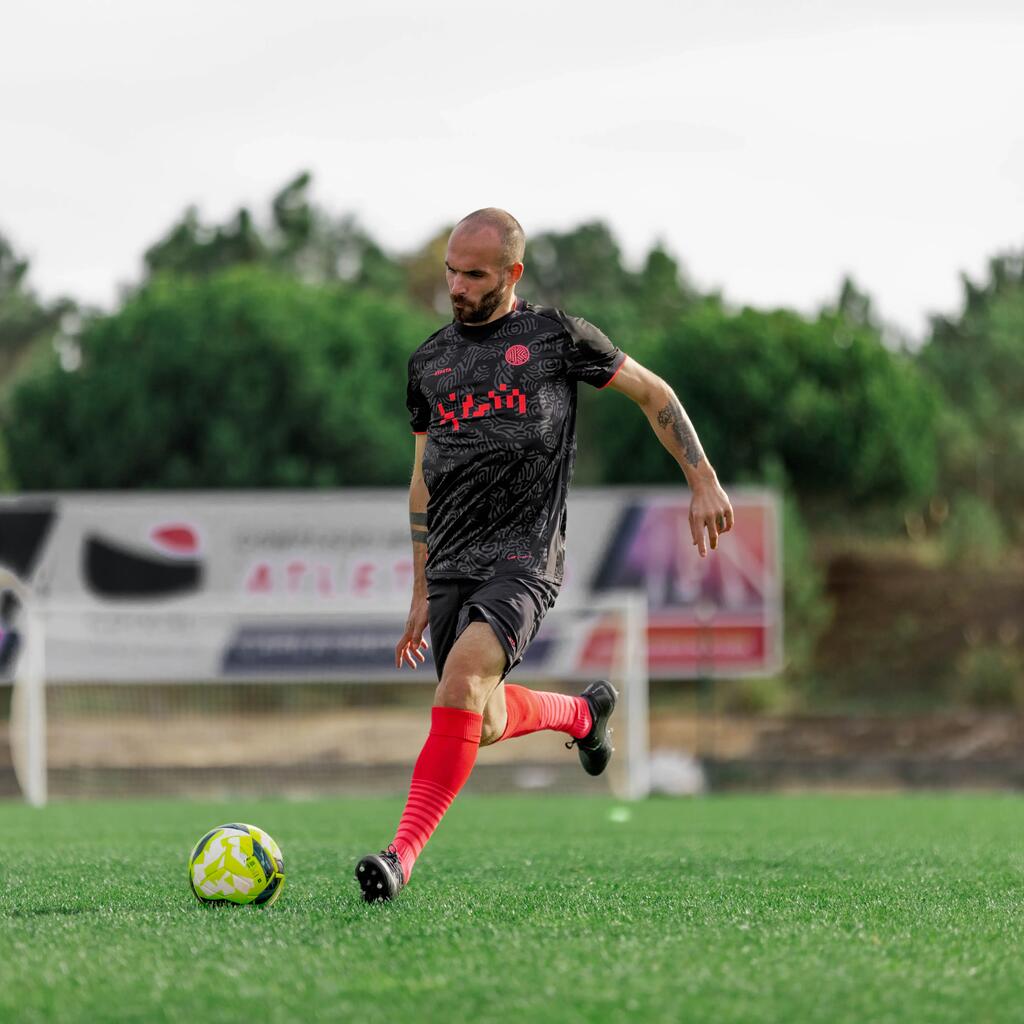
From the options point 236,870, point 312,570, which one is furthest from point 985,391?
point 236,870

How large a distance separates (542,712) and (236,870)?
4.56ft

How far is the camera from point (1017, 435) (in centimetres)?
4734

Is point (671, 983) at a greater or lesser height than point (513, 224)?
lesser

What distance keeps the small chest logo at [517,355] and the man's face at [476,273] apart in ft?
0.52

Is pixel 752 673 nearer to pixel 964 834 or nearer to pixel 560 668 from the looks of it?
pixel 560 668

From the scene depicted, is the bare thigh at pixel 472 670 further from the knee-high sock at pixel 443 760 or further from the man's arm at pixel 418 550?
the man's arm at pixel 418 550

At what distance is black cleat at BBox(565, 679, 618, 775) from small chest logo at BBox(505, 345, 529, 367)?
1416 mm

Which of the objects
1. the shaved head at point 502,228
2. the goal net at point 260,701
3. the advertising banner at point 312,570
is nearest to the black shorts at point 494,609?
the shaved head at point 502,228

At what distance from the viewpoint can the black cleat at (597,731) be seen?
20.4 ft

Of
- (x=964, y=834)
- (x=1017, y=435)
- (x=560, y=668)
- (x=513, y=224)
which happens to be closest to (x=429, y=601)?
(x=513, y=224)

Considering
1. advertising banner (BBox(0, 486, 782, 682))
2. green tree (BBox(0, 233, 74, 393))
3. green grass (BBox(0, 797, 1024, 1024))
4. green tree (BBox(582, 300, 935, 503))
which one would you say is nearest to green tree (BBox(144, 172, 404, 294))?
green tree (BBox(0, 233, 74, 393))

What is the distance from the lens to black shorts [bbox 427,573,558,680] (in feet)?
17.2

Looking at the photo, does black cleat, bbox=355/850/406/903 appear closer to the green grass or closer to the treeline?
the green grass

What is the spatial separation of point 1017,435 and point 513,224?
146ft
